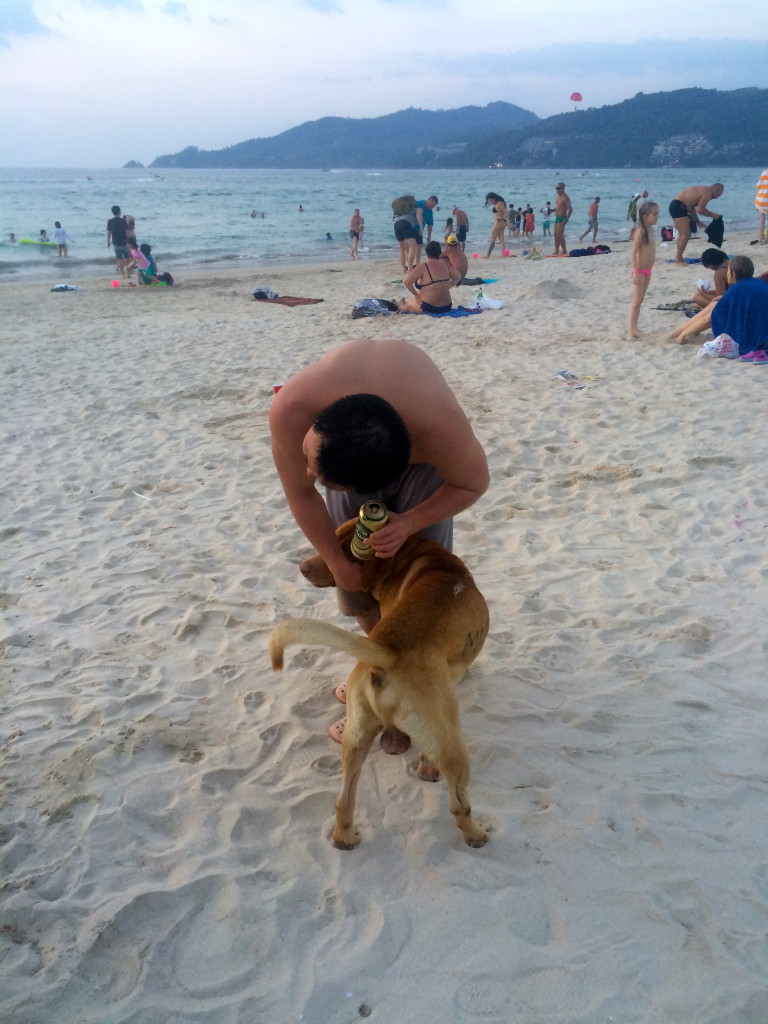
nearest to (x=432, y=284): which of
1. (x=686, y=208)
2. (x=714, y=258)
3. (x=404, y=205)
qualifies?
(x=714, y=258)

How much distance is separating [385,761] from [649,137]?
141 m

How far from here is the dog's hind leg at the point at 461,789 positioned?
2041mm

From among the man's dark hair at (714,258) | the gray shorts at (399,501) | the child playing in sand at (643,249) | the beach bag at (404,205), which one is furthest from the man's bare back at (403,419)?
the beach bag at (404,205)

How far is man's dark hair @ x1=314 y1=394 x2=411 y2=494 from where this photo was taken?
2119 mm

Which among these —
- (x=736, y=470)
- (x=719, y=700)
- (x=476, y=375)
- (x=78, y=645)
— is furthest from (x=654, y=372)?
(x=78, y=645)

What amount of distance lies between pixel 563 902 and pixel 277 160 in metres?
200

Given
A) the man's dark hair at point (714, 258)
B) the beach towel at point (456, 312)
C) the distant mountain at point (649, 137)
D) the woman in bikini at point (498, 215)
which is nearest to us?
the man's dark hair at point (714, 258)

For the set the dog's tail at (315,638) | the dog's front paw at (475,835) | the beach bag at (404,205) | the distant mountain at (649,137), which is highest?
the distant mountain at (649,137)

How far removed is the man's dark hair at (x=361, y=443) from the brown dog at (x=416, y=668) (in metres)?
0.44

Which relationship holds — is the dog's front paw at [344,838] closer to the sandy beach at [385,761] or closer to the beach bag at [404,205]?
the sandy beach at [385,761]

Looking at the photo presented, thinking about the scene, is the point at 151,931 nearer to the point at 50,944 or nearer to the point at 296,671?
the point at 50,944

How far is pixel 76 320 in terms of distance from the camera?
12203 millimetres

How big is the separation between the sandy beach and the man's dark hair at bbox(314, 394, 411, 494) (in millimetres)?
1199

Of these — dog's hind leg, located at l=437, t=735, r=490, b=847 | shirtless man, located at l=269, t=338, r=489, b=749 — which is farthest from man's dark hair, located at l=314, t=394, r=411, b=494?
dog's hind leg, located at l=437, t=735, r=490, b=847
